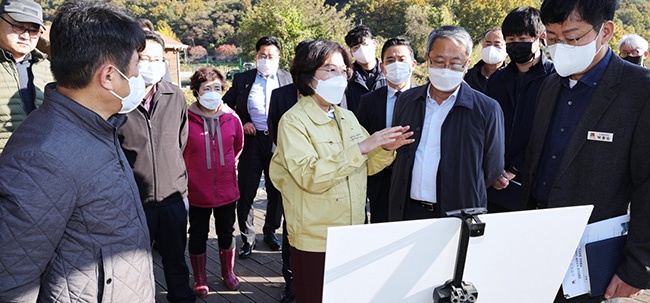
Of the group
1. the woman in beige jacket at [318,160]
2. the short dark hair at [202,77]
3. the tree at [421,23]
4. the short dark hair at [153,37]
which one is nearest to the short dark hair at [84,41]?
the woman in beige jacket at [318,160]

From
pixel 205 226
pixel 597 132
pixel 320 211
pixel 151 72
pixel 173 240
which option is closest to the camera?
pixel 597 132

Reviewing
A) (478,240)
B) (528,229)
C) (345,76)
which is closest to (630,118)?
(528,229)

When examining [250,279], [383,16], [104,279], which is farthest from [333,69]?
[383,16]

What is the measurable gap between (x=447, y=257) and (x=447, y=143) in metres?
1.06

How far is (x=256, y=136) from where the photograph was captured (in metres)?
3.84

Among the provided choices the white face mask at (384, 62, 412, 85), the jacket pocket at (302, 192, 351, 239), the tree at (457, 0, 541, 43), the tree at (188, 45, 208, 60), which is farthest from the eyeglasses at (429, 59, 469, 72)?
the tree at (188, 45, 208, 60)

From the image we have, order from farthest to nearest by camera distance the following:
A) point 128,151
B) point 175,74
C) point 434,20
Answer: point 434,20, point 175,74, point 128,151

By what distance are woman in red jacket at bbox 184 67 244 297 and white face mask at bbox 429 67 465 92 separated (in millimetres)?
1681

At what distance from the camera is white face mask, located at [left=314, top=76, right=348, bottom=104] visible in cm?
207

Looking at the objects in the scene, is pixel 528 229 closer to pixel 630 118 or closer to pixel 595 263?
pixel 595 263

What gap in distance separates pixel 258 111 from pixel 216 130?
891 mm

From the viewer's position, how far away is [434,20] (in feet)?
140

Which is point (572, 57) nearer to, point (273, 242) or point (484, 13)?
point (273, 242)

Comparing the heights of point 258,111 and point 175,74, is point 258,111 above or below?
above
